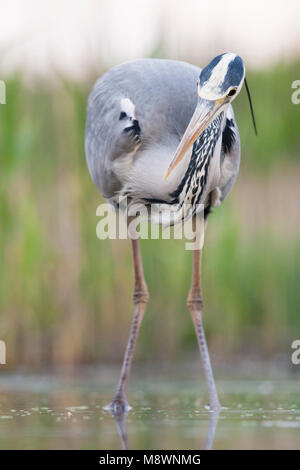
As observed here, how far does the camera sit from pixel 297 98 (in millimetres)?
10711

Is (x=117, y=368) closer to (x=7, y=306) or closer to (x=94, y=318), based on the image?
(x=94, y=318)

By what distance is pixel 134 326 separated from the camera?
584 centimetres

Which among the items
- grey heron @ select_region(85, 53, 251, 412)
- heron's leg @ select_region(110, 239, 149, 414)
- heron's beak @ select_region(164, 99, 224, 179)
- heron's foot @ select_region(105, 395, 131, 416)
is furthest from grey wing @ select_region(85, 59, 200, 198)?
heron's foot @ select_region(105, 395, 131, 416)

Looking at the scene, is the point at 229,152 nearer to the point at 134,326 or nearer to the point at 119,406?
the point at 134,326

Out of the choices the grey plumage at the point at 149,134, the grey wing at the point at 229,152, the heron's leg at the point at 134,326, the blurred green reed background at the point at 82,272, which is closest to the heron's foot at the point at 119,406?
the heron's leg at the point at 134,326

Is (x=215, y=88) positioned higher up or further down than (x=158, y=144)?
higher up

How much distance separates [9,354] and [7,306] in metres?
0.34

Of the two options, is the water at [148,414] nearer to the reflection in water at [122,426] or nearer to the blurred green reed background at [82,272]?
the reflection in water at [122,426]

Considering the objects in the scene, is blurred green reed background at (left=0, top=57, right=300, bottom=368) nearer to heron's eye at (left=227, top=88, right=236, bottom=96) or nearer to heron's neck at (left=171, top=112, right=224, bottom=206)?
heron's neck at (left=171, top=112, right=224, bottom=206)

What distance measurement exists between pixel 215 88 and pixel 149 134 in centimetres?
80

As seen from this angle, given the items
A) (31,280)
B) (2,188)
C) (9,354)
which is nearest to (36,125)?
(2,188)

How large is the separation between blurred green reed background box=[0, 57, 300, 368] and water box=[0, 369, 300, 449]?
40 centimetres

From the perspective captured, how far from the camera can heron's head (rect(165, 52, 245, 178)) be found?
4.51 meters

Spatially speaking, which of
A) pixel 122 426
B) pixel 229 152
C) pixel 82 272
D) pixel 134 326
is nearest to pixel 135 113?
pixel 229 152
